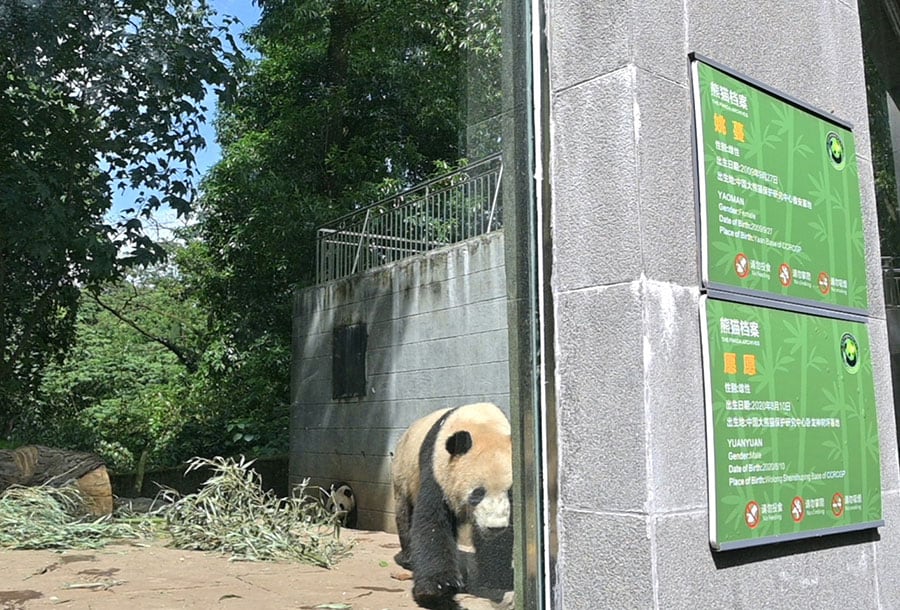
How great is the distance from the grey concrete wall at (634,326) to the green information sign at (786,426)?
0.20 ft

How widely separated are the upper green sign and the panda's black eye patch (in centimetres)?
96

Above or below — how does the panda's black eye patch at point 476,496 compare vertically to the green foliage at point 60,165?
below

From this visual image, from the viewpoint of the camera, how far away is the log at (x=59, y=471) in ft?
9.78

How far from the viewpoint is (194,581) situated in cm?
264

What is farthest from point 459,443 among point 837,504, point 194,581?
point 837,504

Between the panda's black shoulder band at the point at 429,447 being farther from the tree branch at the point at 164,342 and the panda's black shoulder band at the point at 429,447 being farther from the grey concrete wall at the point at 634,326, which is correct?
the tree branch at the point at 164,342

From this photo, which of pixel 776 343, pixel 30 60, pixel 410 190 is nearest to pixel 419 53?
pixel 410 190

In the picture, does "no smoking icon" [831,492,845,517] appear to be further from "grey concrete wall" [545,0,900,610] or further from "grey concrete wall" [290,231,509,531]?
"grey concrete wall" [290,231,509,531]

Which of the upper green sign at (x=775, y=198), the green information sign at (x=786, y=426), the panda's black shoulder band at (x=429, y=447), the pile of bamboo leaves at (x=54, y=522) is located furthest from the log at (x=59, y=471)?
the upper green sign at (x=775, y=198)

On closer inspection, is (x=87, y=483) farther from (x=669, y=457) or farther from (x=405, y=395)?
(x=669, y=457)

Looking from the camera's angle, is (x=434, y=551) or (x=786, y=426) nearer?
(x=786, y=426)

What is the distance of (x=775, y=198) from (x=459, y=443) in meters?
1.25

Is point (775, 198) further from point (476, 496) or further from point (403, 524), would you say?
point (403, 524)

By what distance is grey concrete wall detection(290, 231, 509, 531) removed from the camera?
2.62 meters
